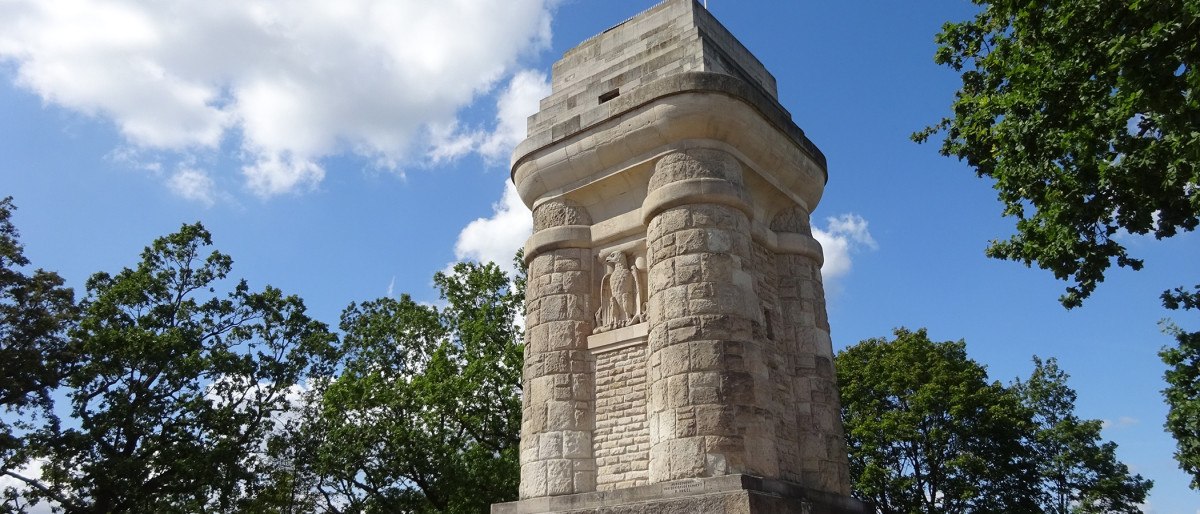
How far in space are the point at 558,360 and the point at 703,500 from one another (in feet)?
9.12

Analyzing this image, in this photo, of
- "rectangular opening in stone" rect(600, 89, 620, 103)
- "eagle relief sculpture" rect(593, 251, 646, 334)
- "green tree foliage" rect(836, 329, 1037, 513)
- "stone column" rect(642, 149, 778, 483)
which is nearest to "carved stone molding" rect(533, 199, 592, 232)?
"eagle relief sculpture" rect(593, 251, 646, 334)

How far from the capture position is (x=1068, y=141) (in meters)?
9.08

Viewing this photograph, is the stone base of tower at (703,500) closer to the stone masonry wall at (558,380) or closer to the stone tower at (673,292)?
the stone tower at (673,292)

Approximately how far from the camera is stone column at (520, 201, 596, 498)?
9938mm

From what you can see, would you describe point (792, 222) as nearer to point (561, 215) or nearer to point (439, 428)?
point (561, 215)

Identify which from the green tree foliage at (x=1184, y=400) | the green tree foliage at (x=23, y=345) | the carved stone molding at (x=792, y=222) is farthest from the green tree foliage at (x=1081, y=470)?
the green tree foliage at (x=23, y=345)

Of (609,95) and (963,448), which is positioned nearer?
(609,95)

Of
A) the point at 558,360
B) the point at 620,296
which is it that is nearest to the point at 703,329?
the point at 620,296

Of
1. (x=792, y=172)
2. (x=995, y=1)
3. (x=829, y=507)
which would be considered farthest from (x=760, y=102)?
(x=829, y=507)

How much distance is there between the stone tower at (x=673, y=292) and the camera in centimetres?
911

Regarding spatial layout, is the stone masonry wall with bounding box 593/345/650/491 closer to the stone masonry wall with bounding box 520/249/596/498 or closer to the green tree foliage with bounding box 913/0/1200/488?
the stone masonry wall with bounding box 520/249/596/498

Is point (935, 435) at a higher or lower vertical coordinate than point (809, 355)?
higher

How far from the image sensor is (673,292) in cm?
970

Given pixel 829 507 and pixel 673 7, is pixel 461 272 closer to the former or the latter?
pixel 673 7
